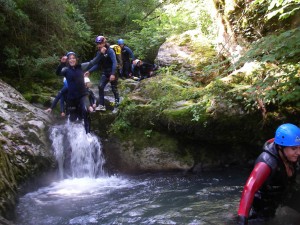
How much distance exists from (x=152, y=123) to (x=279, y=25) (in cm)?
390

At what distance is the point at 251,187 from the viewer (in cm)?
340

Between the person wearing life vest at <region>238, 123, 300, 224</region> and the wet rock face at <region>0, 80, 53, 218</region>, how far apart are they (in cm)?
402

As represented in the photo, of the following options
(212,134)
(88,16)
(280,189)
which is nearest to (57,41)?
(88,16)

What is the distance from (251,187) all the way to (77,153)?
6.36m

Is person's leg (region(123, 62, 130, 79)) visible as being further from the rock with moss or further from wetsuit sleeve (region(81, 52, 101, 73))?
the rock with moss

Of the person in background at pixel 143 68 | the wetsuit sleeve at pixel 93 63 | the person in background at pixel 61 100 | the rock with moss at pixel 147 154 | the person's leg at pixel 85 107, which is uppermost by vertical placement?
the person in background at pixel 143 68

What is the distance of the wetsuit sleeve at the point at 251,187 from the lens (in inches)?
133

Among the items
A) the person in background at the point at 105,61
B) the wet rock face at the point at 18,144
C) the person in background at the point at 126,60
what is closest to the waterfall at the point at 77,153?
the wet rock face at the point at 18,144

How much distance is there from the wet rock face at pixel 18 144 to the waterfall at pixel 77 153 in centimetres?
38

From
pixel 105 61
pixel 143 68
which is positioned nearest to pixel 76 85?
pixel 105 61

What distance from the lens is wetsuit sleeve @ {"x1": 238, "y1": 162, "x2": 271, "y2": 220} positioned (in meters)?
3.39

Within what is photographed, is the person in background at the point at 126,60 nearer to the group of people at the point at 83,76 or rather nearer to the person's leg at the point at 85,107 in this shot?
the group of people at the point at 83,76

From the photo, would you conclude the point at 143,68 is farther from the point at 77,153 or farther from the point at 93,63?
the point at 77,153

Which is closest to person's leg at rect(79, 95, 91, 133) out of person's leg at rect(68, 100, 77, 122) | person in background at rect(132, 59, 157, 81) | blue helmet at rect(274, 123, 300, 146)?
person's leg at rect(68, 100, 77, 122)
